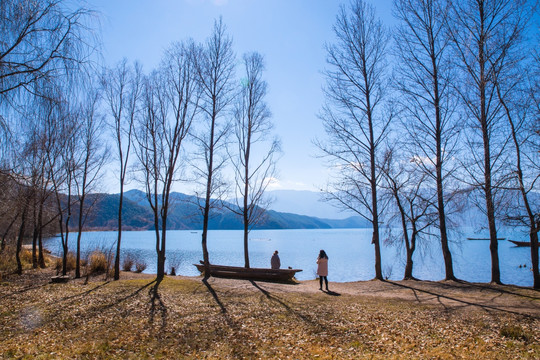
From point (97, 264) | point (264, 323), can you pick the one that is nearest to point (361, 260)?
point (97, 264)

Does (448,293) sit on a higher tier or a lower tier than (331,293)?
higher

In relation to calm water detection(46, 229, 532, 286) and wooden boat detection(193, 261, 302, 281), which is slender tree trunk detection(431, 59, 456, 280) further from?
wooden boat detection(193, 261, 302, 281)

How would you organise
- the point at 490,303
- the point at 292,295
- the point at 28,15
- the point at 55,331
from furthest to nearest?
1. the point at 292,295
2. the point at 490,303
3. the point at 55,331
4. the point at 28,15

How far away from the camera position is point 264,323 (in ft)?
28.6

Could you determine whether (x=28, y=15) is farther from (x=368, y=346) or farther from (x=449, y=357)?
(x=449, y=357)

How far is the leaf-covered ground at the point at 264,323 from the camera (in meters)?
6.64

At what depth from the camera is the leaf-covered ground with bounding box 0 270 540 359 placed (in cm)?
664

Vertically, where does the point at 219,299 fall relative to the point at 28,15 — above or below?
below

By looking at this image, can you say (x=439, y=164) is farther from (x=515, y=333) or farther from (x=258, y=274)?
(x=258, y=274)

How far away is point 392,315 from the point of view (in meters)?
9.34

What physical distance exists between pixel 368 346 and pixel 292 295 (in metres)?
5.89

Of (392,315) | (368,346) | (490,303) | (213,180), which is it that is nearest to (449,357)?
(368,346)

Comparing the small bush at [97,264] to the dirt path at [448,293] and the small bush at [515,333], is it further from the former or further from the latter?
the small bush at [515,333]

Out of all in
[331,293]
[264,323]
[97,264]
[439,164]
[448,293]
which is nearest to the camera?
[264,323]
